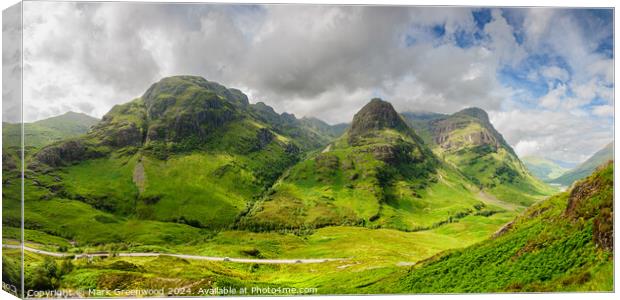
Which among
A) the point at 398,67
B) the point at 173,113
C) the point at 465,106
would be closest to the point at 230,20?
the point at 398,67

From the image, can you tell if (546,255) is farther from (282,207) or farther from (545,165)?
(282,207)

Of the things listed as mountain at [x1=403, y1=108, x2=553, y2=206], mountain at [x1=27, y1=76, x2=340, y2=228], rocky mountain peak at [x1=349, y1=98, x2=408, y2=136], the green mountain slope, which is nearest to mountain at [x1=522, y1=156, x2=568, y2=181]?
rocky mountain peak at [x1=349, y1=98, x2=408, y2=136]

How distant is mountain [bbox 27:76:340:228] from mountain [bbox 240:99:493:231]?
15.3m

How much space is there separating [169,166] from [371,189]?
71430mm

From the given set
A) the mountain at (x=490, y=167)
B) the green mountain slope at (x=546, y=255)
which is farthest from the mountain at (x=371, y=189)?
the green mountain slope at (x=546, y=255)

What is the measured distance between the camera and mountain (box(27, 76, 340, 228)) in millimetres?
114000

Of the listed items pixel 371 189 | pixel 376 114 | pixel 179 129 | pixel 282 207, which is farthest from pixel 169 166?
pixel 376 114

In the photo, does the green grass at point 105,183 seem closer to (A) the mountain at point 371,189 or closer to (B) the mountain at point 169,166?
(B) the mountain at point 169,166

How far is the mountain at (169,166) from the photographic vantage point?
114000 millimetres

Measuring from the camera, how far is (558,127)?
135ft

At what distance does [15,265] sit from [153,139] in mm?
115195

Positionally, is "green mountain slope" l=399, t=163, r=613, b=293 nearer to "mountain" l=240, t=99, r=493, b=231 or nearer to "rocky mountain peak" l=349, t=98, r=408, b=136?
"rocky mountain peak" l=349, t=98, r=408, b=136

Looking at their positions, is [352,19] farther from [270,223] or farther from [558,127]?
[270,223]

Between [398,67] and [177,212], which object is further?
[177,212]
